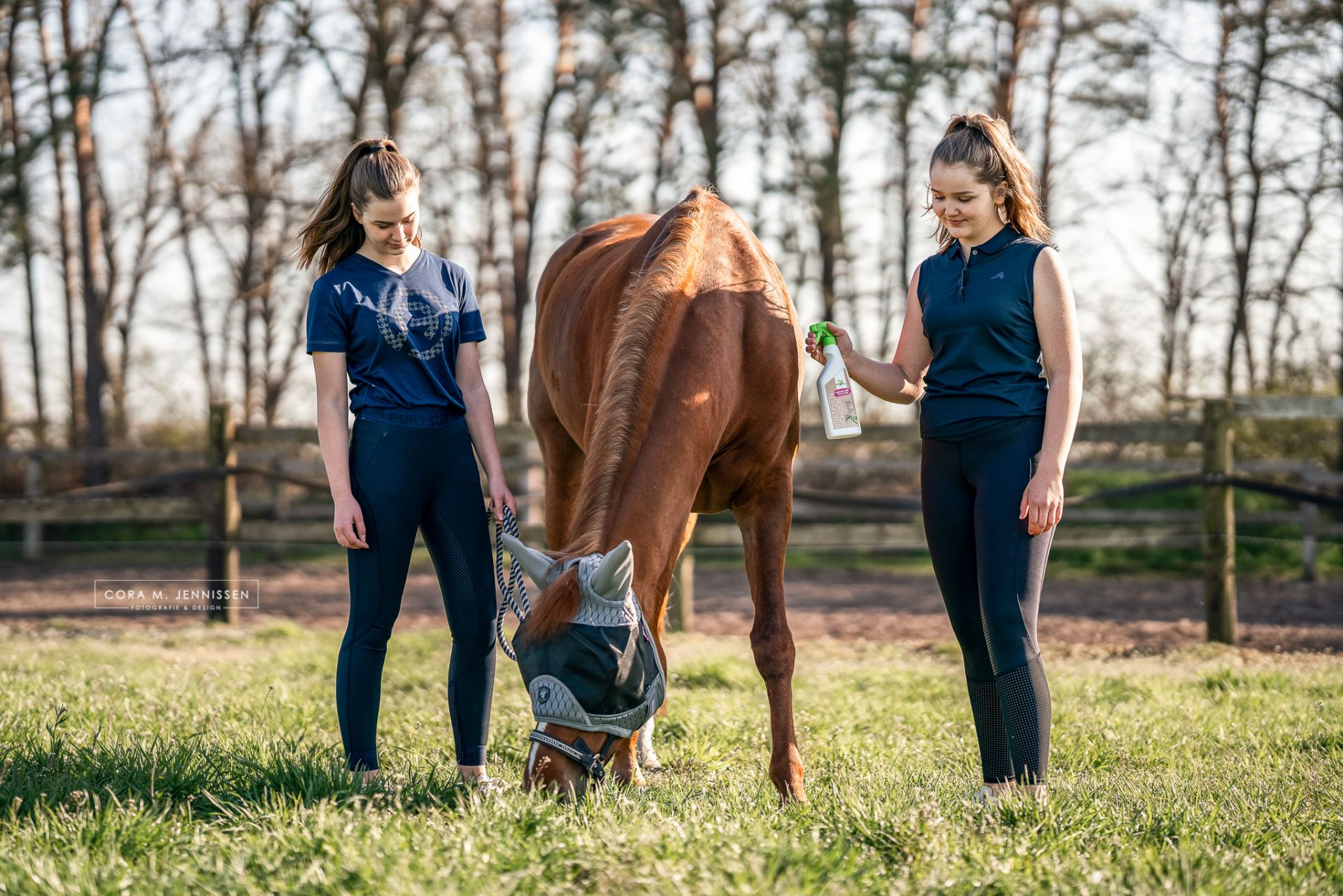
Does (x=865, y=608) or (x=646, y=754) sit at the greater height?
(x=646, y=754)

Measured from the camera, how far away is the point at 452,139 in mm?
17219

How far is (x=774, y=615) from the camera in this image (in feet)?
11.5

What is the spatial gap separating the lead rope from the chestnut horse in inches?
5.7

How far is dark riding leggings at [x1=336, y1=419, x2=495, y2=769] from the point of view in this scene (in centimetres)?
310

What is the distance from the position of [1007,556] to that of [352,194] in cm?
206

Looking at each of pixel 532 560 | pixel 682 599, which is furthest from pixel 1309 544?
pixel 532 560

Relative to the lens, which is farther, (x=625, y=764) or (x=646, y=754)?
(x=646, y=754)

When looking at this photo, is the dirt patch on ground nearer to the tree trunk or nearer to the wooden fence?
the wooden fence

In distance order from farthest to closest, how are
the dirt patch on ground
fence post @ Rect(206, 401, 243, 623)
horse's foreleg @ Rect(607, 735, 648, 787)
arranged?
fence post @ Rect(206, 401, 243, 623)
the dirt patch on ground
horse's foreleg @ Rect(607, 735, 648, 787)

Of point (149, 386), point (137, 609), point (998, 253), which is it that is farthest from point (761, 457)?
point (149, 386)

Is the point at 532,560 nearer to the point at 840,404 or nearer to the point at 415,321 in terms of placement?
the point at 415,321

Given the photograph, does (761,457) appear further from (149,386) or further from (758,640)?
(149,386)

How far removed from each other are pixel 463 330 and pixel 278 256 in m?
16.0

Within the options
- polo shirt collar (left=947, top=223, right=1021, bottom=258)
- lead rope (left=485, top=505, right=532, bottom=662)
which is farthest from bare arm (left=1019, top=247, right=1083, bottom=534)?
lead rope (left=485, top=505, right=532, bottom=662)
